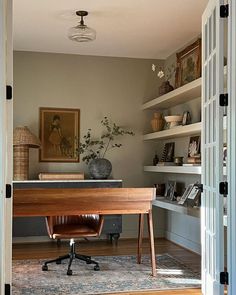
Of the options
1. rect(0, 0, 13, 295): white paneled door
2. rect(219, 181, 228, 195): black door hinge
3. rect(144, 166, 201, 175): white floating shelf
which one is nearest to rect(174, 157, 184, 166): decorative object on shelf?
rect(144, 166, 201, 175): white floating shelf

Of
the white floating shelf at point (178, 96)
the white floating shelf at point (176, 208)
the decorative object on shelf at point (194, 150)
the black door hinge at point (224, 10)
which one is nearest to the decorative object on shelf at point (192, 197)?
the white floating shelf at point (176, 208)

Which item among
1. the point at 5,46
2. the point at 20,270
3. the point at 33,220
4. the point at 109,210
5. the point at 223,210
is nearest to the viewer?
the point at 5,46

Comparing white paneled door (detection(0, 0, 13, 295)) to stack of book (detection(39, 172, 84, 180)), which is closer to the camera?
white paneled door (detection(0, 0, 13, 295))

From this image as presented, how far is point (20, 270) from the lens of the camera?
171 inches

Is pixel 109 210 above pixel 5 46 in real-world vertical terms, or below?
below

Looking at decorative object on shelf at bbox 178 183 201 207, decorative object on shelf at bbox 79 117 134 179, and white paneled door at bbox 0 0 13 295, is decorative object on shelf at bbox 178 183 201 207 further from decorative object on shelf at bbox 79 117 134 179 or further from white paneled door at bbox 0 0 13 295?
white paneled door at bbox 0 0 13 295

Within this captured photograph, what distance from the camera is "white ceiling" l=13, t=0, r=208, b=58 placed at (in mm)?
4246

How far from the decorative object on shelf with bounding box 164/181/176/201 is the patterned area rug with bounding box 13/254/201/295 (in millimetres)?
1093

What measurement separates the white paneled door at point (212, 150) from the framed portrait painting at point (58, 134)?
117 inches

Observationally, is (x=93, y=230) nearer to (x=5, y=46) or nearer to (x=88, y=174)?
(x=88, y=174)

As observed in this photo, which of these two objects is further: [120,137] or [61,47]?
[120,137]

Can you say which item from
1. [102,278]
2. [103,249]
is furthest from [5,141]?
[103,249]

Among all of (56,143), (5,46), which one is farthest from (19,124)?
(5,46)

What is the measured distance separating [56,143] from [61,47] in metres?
1.37
